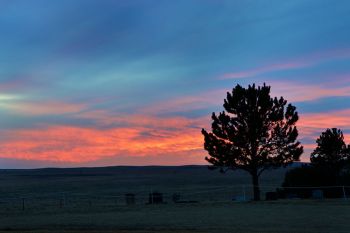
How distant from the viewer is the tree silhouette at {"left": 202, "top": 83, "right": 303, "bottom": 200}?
158ft

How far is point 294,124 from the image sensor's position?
48.5 metres

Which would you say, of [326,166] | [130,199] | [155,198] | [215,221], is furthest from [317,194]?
[215,221]

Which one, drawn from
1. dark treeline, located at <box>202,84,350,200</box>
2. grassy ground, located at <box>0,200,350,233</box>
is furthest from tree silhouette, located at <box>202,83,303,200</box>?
grassy ground, located at <box>0,200,350,233</box>

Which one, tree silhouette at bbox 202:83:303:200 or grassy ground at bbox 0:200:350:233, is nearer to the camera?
grassy ground at bbox 0:200:350:233

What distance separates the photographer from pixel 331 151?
168 feet

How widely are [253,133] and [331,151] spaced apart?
8.20 metres

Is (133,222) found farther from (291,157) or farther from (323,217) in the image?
(291,157)

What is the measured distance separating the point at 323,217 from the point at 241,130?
17.7 m

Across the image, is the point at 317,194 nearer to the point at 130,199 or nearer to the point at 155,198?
the point at 155,198

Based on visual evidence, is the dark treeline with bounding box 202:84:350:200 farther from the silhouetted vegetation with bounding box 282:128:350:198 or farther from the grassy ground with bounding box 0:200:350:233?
the grassy ground with bounding box 0:200:350:233

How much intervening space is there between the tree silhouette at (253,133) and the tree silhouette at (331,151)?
3.74 meters

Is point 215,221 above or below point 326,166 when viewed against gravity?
below

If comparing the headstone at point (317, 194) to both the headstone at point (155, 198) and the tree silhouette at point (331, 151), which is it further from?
the headstone at point (155, 198)

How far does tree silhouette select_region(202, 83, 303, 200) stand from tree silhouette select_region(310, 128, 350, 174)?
3745 mm
